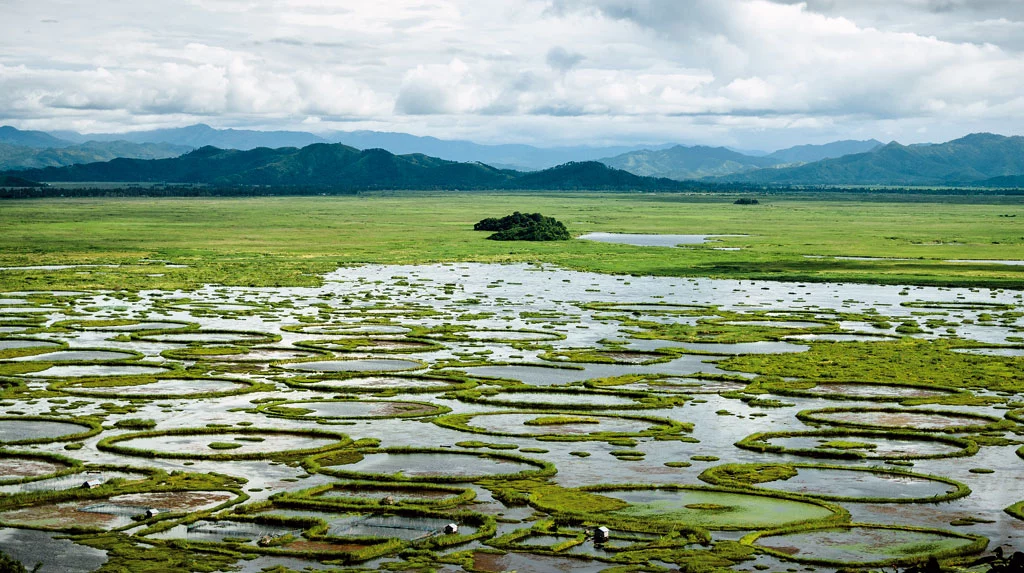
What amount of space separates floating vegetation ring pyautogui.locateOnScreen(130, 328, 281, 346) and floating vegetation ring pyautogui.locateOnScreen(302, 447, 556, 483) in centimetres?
2096

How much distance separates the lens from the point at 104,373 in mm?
43438

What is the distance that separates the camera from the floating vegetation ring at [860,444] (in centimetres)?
3150

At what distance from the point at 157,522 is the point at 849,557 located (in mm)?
13744

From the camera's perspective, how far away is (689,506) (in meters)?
26.2

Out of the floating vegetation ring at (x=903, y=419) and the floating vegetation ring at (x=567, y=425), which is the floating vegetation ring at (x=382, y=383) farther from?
the floating vegetation ring at (x=903, y=419)

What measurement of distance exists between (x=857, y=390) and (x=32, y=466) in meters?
26.1

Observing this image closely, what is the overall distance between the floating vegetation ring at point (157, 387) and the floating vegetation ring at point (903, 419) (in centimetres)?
1814

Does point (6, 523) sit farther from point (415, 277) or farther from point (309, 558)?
point (415, 277)

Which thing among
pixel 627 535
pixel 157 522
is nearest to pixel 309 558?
pixel 157 522

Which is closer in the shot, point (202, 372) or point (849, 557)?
point (849, 557)

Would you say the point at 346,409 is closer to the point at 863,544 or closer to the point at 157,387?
the point at 157,387

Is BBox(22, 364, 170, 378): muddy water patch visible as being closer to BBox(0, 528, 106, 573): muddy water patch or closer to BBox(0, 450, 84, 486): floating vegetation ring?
BBox(0, 450, 84, 486): floating vegetation ring

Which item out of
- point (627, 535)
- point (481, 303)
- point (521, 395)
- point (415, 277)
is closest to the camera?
point (627, 535)

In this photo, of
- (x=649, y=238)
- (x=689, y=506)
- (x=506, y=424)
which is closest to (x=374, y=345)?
(x=506, y=424)
